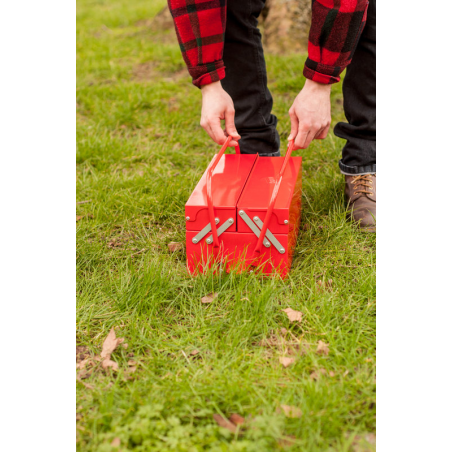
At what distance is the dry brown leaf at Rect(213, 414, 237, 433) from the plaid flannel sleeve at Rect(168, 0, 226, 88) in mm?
1192

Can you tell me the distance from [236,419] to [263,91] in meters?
1.56

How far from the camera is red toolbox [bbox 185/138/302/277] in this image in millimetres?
1681

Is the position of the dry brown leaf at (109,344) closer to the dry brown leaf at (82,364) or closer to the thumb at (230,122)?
the dry brown leaf at (82,364)

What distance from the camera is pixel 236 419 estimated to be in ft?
4.03

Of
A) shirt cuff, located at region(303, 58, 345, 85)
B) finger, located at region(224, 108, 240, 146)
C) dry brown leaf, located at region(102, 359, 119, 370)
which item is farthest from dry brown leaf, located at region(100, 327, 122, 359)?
shirt cuff, located at region(303, 58, 345, 85)

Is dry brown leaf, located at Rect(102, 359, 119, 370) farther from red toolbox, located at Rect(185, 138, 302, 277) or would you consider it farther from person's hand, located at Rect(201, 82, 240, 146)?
person's hand, located at Rect(201, 82, 240, 146)

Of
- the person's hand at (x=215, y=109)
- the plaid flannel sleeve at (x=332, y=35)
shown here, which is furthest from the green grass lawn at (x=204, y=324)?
the plaid flannel sleeve at (x=332, y=35)

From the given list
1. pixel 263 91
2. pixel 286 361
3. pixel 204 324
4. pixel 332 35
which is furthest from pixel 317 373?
pixel 263 91

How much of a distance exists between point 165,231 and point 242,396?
3.39 ft

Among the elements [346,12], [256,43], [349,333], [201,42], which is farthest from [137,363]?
[256,43]

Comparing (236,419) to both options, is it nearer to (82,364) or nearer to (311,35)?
(82,364)

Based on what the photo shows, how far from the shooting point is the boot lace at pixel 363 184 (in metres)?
2.12
